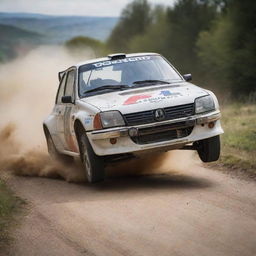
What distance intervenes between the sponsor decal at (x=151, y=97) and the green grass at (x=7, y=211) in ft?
5.90

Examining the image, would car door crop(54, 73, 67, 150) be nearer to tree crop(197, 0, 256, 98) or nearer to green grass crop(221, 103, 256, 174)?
green grass crop(221, 103, 256, 174)

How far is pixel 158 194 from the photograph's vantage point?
8.64 meters

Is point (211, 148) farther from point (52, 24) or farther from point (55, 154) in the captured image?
point (52, 24)

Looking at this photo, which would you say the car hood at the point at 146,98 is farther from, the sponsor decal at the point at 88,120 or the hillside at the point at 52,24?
the hillside at the point at 52,24

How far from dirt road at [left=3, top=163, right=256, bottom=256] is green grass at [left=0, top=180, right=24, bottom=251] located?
0.12 m

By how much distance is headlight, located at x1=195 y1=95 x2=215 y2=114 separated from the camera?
30.8 feet

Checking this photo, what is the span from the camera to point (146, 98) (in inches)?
369

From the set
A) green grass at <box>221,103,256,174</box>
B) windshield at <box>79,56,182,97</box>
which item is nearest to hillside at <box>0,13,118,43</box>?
green grass at <box>221,103,256,174</box>

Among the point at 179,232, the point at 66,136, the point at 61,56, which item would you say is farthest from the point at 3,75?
the point at 179,232

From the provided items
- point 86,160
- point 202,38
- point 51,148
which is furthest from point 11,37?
point 86,160

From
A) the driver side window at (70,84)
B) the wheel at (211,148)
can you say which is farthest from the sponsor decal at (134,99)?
the driver side window at (70,84)

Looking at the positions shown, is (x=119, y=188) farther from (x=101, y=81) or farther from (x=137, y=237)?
(x=137, y=237)

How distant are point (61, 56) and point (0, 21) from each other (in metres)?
21.6

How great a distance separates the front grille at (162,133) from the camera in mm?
9117
